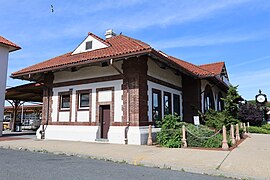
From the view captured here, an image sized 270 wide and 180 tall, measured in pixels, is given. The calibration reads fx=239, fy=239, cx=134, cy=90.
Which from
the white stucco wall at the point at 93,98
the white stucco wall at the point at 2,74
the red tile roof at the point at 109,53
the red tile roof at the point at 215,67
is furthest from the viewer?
the red tile roof at the point at 215,67

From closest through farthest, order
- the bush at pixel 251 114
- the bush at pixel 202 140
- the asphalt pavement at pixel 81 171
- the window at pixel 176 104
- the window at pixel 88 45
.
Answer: the asphalt pavement at pixel 81 171 < the bush at pixel 202 140 < the window at pixel 88 45 < the window at pixel 176 104 < the bush at pixel 251 114

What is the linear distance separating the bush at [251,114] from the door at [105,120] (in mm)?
19902

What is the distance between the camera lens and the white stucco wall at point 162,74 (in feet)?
43.9

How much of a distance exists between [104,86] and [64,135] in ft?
12.8

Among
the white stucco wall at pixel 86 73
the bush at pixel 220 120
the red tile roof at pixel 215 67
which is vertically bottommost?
the bush at pixel 220 120

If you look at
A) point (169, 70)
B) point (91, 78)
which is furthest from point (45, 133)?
point (169, 70)

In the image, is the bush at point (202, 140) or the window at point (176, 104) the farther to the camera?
the window at point (176, 104)

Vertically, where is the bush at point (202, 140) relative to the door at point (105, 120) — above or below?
below

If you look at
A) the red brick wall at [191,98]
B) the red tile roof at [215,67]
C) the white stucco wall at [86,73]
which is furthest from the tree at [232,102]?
the white stucco wall at [86,73]

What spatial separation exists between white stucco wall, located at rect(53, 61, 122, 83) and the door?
1.88 meters

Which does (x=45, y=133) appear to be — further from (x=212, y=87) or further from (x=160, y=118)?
(x=212, y=87)

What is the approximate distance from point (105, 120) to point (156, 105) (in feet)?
9.92

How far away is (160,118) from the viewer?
13.8m

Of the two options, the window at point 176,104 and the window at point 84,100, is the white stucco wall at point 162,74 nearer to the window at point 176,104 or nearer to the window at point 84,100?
the window at point 176,104
